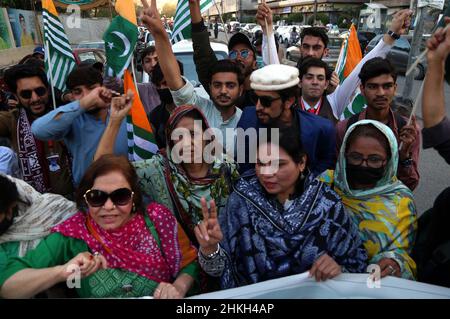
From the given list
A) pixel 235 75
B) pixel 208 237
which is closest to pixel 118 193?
pixel 208 237

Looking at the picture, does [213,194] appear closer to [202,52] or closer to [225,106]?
[225,106]

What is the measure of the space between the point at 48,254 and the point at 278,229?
1.02m

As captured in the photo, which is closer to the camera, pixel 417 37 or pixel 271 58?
pixel 271 58

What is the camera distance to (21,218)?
1.77m

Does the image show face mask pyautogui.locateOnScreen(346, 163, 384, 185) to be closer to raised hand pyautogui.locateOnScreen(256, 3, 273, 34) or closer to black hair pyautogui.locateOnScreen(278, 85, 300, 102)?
black hair pyautogui.locateOnScreen(278, 85, 300, 102)

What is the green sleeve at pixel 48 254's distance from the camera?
165cm

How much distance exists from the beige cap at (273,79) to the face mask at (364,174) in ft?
2.27

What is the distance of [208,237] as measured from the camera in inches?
65.2

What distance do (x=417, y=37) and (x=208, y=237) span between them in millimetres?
7799

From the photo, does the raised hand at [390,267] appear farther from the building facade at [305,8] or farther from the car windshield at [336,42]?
the building facade at [305,8]

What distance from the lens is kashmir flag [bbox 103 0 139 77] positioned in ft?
10.0

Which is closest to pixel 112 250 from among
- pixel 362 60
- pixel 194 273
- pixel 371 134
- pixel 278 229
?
pixel 194 273

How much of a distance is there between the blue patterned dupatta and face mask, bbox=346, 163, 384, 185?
24 cm
